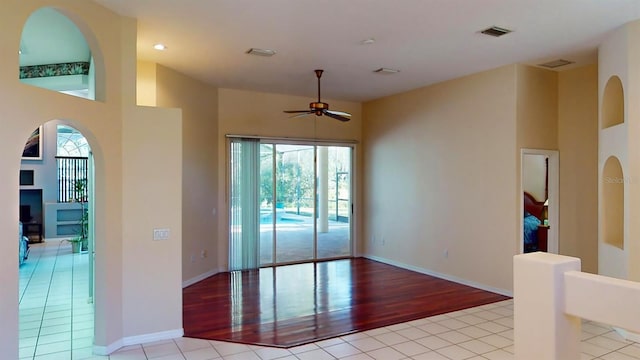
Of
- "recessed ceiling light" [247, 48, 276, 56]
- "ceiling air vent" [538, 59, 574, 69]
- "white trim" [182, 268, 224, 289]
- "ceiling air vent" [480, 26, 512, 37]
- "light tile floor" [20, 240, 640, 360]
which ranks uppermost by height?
"recessed ceiling light" [247, 48, 276, 56]

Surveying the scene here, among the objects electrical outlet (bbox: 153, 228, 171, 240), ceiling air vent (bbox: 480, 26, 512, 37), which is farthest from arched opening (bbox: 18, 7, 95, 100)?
Result: ceiling air vent (bbox: 480, 26, 512, 37)

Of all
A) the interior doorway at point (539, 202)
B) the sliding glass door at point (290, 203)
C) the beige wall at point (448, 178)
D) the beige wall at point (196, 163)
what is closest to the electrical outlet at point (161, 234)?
the beige wall at point (196, 163)

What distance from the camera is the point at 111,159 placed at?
3.70 metres

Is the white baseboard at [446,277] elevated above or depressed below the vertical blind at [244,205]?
below

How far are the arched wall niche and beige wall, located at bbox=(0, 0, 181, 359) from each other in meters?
0.03

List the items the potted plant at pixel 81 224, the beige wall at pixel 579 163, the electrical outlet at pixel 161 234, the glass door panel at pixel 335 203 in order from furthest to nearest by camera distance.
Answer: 1. the glass door panel at pixel 335 203
2. the potted plant at pixel 81 224
3. the beige wall at pixel 579 163
4. the electrical outlet at pixel 161 234

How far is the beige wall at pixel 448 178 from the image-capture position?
5.67m

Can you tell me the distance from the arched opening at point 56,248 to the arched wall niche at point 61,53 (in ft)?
2.30

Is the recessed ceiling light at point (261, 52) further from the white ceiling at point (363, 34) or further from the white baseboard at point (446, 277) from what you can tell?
the white baseboard at point (446, 277)

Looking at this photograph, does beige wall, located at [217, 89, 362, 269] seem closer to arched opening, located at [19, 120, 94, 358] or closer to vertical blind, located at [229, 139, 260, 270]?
vertical blind, located at [229, 139, 260, 270]

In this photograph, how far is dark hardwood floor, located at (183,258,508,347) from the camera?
4.25 meters

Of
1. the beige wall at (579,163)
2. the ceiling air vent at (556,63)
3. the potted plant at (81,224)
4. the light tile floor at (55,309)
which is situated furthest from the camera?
the potted plant at (81,224)

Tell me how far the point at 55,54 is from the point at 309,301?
4582 millimetres

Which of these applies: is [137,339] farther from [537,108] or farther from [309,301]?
[537,108]
